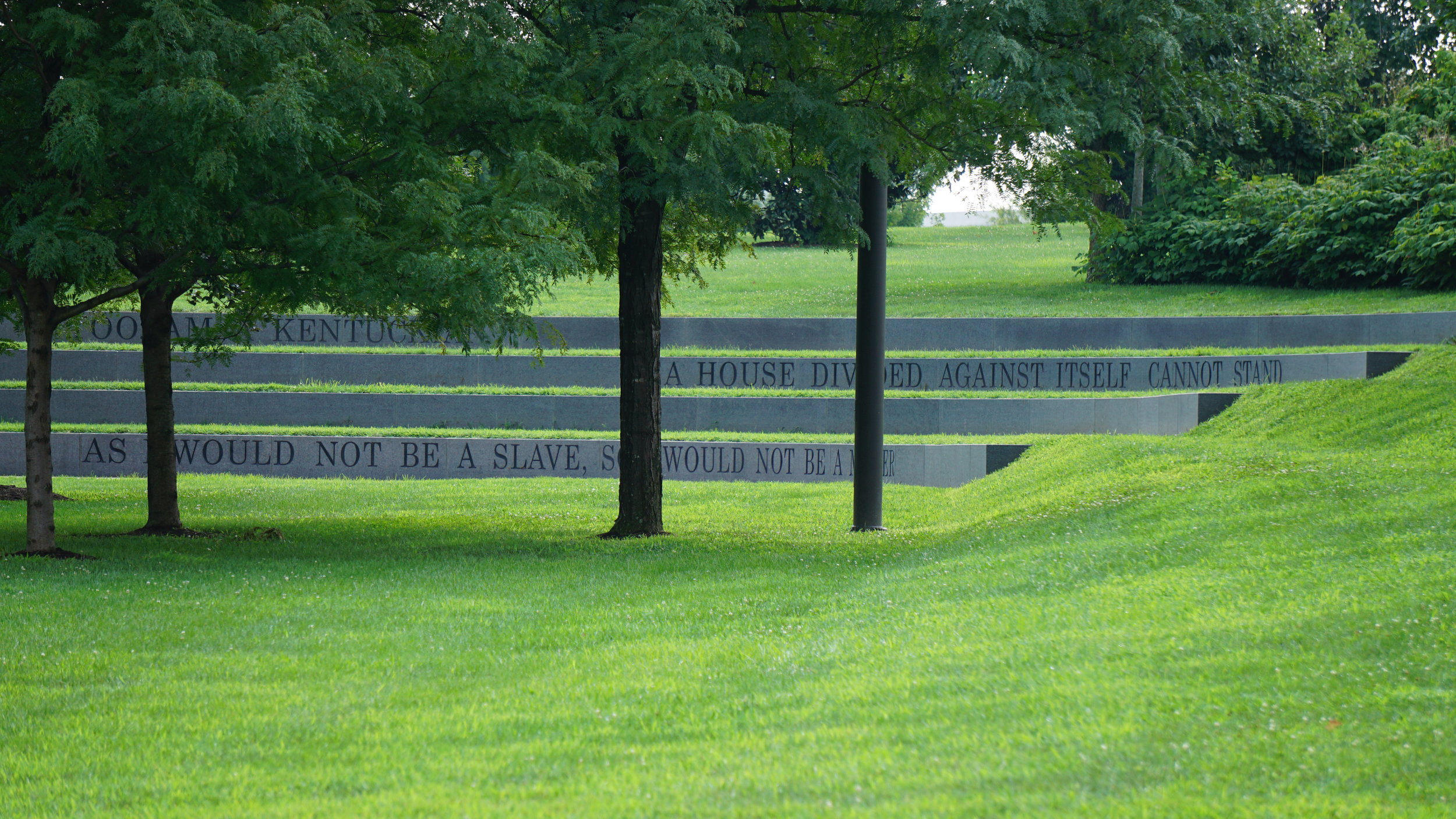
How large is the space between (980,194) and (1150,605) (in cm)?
685

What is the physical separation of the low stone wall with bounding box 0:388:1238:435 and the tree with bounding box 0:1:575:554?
8.99m

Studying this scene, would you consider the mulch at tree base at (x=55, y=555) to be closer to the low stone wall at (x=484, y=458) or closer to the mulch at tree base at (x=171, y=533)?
the mulch at tree base at (x=171, y=533)

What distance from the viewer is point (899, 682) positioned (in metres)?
5.76

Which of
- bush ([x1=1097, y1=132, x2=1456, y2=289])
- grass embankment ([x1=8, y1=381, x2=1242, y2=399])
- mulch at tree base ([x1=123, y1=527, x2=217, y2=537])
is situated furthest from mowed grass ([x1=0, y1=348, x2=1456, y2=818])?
bush ([x1=1097, y1=132, x2=1456, y2=289])

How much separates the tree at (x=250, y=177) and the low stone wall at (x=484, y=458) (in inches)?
310

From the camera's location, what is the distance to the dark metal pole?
41.4 ft

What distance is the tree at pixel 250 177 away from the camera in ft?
29.2

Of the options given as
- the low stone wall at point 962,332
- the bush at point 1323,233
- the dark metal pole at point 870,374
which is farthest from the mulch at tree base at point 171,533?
the bush at point 1323,233

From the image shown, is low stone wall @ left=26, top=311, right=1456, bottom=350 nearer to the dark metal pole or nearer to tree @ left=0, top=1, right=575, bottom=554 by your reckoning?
the dark metal pole

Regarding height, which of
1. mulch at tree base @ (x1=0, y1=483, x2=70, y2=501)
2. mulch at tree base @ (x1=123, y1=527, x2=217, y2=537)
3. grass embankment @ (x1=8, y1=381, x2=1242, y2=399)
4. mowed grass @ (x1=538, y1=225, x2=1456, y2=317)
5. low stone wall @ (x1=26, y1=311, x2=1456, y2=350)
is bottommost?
mulch at tree base @ (x1=0, y1=483, x2=70, y2=501)

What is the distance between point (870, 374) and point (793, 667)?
22.5ft

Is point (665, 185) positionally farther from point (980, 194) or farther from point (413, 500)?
point (413, 500)

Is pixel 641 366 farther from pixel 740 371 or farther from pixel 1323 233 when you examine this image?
pixel 1323 233

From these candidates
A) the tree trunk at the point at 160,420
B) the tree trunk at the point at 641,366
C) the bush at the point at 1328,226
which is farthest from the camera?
the bush at the point at 1328,226
